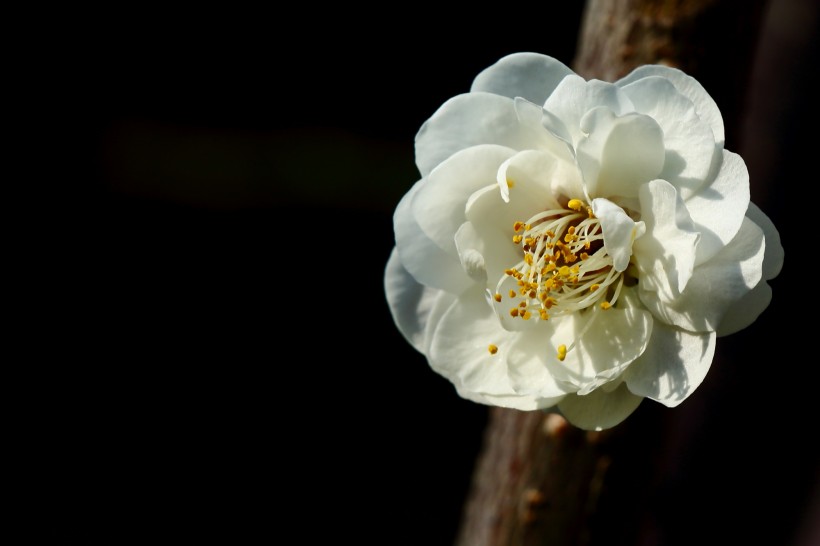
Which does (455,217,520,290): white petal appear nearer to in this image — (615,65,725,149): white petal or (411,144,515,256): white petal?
(411,144,515,256): white petal

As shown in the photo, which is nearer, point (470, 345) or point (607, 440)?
point (470, 345)

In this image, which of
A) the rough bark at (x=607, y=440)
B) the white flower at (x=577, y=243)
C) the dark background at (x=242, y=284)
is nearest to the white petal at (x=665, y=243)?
the white flower at (x=577, y=243)

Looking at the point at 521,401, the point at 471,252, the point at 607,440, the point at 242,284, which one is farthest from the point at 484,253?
the point at 242,284

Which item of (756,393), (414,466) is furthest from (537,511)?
(414,466)

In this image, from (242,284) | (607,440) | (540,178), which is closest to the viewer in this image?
(540,178)

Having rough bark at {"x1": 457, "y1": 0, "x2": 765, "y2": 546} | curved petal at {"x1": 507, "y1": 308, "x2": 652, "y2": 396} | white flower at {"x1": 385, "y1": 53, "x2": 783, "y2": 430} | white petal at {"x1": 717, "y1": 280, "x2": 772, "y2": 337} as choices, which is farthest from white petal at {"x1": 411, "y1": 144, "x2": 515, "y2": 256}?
rough bark at {"x1": 457, "y1": 0, "x2": 765, "y2": 546}

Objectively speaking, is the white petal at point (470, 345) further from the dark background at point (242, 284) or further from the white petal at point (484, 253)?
the dark background at point (242, 284)

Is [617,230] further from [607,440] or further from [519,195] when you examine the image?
[607,440]
